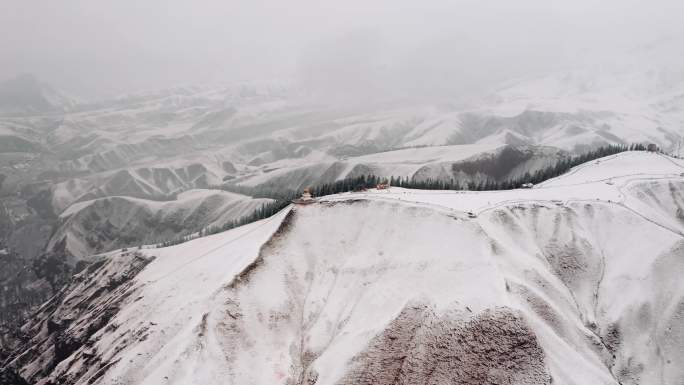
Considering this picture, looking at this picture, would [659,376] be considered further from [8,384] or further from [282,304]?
[8,384]

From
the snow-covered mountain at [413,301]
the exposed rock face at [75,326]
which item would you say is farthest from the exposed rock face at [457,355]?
the exposed rock face at [75,326]

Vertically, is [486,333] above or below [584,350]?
above

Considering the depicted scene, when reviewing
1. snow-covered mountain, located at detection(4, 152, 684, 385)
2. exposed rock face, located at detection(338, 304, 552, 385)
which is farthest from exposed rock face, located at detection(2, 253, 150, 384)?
exposed rock face, located at detection(338, 304, 552, 385)

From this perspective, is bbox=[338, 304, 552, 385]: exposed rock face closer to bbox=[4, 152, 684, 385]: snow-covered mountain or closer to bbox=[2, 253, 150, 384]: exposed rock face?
bbox=[4, 152, 684, 385]: snow-covered mountain

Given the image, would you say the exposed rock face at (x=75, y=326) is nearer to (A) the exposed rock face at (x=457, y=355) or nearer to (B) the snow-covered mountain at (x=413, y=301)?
(B) the snow-covered mountain at (x=413, y=301)

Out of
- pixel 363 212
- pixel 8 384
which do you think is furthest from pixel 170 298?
pixel 8 384

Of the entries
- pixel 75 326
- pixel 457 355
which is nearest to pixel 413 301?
pixel 457 355

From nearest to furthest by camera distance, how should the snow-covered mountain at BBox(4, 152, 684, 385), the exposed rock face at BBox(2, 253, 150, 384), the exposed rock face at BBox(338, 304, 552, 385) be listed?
the exposed rock face at BBox(338, 304, 552, 385) → the snow-covered mountain at BBox(4, 152, 684, 385) → the exposed rock face at BBox(2, 253, 150, 384)
